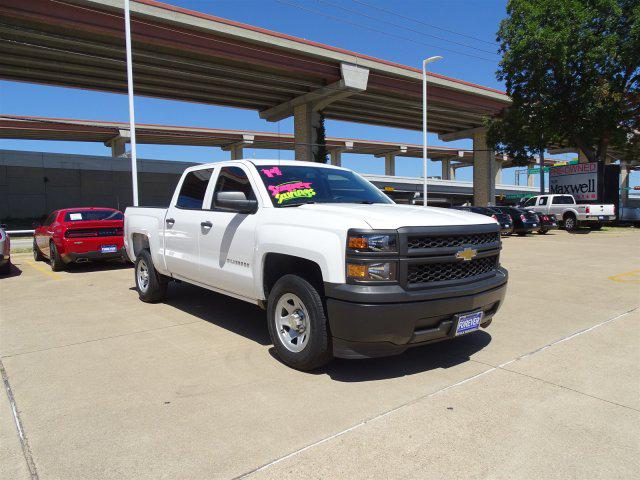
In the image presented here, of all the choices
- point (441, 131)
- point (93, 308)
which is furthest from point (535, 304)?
point (441, 131)

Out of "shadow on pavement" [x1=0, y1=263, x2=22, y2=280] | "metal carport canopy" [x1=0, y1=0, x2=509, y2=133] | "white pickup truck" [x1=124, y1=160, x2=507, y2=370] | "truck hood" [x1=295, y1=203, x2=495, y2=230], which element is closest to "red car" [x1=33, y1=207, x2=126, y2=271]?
"shadow on pavement" [x1=0, y1=263, x2=22, y2=280]

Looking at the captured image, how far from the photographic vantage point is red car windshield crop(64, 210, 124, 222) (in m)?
10.6

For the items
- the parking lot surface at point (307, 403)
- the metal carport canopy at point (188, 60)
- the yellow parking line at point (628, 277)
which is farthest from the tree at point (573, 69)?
the parking lot surface at point (307, 403)

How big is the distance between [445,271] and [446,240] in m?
0.26

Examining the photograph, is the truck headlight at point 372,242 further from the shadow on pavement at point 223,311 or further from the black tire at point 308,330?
the shadow on pavement at point 223,311

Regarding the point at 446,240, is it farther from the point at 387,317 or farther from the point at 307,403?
the point at 307,403

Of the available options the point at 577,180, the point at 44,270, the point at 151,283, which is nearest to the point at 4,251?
the point at 44,270

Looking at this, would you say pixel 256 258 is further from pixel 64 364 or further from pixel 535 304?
pixel 535 304

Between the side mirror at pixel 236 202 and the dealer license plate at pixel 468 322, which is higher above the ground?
the side mirror at pixel 236 202

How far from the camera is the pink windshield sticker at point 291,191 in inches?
186

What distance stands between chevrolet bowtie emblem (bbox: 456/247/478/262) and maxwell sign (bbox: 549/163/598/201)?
27.1 metres

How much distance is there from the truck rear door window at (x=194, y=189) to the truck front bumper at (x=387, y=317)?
8.80 feet

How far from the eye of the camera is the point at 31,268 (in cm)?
1163

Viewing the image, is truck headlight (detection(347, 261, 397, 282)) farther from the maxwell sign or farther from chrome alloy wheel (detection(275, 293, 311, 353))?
the maxwell sign
